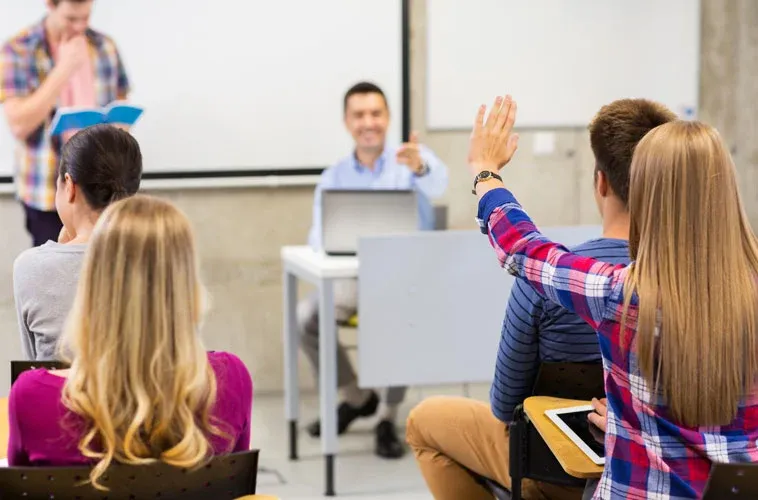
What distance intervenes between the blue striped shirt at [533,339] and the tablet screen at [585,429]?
269 mm

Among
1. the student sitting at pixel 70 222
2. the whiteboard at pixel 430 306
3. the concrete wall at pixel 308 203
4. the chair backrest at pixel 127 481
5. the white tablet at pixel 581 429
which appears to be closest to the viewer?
the chair backrest at pixel 127 481

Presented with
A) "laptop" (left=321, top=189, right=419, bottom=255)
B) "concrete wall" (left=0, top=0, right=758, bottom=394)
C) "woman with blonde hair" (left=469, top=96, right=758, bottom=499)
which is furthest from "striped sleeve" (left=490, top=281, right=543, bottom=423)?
"concrete wall" (left=0, top=0, right=758, bottom=394)

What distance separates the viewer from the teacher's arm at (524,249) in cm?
161

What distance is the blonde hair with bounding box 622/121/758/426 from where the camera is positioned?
1537 mm

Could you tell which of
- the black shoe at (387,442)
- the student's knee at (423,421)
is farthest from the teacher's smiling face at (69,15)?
the student's knee at (423,421)

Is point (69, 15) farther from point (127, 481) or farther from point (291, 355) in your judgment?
point (127, 481)

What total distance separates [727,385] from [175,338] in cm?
86

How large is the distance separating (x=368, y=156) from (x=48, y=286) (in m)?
2.46

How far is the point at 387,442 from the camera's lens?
13.1 ft

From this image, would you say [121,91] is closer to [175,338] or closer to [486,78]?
[486,78]

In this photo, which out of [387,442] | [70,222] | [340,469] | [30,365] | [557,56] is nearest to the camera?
[30,365]

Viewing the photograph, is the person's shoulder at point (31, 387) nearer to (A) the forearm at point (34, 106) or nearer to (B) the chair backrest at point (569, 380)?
(B) the chair backrest at point (569, 380)

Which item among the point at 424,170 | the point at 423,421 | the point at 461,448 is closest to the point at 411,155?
the point at 424,170

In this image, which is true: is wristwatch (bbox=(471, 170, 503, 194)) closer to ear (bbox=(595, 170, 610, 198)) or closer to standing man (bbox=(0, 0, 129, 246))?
ear (bbox=(595, 170, 610, 198))
